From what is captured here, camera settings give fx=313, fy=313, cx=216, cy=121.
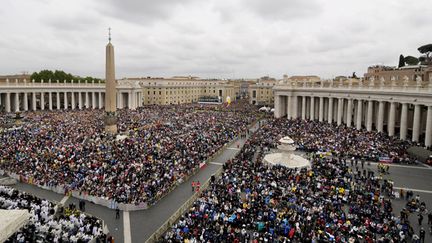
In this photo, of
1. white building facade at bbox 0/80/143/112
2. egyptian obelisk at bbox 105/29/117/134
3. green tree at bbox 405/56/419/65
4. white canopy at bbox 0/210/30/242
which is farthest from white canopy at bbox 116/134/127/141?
green tree at bbox 405/56/419/65

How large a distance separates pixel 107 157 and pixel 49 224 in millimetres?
11833

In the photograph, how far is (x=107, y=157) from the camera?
88.7ft

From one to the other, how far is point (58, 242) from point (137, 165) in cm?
1123

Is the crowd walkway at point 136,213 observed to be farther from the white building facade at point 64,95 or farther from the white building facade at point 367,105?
the white building facade at point 64,95

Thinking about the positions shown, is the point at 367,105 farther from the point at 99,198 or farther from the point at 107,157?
the point at 99,198

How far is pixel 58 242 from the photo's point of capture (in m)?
14.1

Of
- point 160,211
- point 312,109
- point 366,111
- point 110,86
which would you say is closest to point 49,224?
point 160,211

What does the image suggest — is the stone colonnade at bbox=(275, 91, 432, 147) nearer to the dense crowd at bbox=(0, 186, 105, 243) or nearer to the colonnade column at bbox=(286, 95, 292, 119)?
the colonnade column at bbox=(286, 95, 292, 119)

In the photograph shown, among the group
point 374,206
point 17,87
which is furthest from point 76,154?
point 17,87

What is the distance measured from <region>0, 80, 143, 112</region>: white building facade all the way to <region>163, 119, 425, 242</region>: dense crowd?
61264 millimetres

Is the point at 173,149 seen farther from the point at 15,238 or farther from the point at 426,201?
the point at 426,201

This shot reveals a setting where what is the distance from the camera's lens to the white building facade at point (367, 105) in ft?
125

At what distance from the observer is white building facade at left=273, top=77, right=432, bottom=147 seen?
38188mm

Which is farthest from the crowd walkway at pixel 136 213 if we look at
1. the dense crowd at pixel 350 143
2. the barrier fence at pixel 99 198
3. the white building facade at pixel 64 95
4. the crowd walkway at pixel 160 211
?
the white building facade at pixel 64 95
